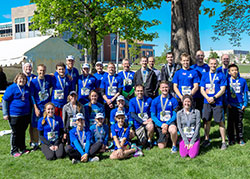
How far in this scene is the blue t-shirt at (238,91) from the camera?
5297 mm

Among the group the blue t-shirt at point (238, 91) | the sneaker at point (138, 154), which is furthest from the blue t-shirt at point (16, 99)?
the blue t-shirt at point (238, 91)

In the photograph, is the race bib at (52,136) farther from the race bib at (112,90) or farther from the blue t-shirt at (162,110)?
the blue t-shirt at (162,110)

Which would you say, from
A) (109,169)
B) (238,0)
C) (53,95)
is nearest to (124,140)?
(109,169)

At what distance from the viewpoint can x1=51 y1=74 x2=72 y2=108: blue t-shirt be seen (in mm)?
5352

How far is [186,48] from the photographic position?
26.0 ft

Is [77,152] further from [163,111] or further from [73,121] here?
[163,111]

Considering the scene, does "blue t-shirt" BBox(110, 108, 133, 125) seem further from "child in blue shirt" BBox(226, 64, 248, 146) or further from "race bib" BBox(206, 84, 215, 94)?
"child in blue shirt" BBox(226, 64, 248, 146)

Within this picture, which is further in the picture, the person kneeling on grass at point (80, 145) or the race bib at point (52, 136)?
the race bib at point (52, 136)

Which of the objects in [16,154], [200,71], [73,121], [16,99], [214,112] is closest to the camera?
[16,99]

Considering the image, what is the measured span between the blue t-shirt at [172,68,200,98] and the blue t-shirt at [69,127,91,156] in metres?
2.32

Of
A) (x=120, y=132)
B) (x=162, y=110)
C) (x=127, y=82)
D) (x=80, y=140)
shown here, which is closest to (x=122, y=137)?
(x=120, y=132)

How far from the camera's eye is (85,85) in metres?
5.73

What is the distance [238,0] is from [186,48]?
728 centimetres

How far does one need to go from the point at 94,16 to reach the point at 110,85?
29.8 feet
